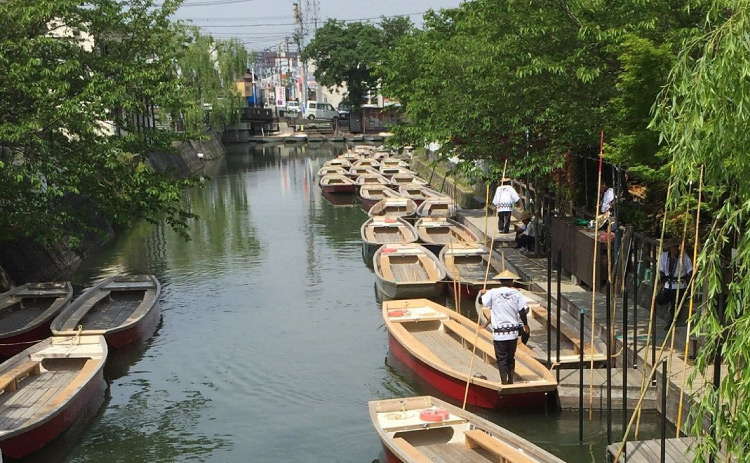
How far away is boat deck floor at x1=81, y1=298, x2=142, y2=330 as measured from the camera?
638 inches

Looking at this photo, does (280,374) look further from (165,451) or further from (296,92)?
(296,92)

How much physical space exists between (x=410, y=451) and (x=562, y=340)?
507 cm

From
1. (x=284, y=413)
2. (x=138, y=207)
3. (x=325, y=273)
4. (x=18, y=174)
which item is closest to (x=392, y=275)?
(x=325, y=273)

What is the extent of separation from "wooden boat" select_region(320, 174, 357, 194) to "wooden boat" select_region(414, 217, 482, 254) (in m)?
11.7

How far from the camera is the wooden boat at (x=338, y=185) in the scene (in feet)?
121

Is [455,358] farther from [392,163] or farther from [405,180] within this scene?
[392,163]

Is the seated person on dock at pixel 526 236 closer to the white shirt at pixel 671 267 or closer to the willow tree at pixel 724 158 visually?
the white shirt at pixel 671 267

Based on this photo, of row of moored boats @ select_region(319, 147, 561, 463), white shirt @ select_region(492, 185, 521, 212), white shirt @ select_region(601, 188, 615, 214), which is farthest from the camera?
white shirt @ select_region(492, 185, 521, 212)

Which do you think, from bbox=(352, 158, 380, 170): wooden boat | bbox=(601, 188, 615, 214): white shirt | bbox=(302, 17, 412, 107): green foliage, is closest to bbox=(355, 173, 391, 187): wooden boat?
bbox=(352, 158, 380, 170): wooden boat

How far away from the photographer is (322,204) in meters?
36.3

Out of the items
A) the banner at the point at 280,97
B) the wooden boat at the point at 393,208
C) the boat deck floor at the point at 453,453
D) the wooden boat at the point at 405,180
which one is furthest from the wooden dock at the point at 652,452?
the banner at the point at 280,97

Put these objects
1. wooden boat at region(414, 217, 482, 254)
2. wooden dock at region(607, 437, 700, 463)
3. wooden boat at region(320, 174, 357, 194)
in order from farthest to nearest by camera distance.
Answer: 1. wooden boat at region(320, 174, 357, 194)
2. wooden boat at region(414, 217, 482, 254)
3. wooden dock at region(607, 437, 700, 463)

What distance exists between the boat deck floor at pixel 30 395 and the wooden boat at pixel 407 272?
22.7 ft

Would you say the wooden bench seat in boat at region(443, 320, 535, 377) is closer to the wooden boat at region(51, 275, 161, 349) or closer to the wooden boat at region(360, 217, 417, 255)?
the wooden boat at region(51, 275, 161, 349)
